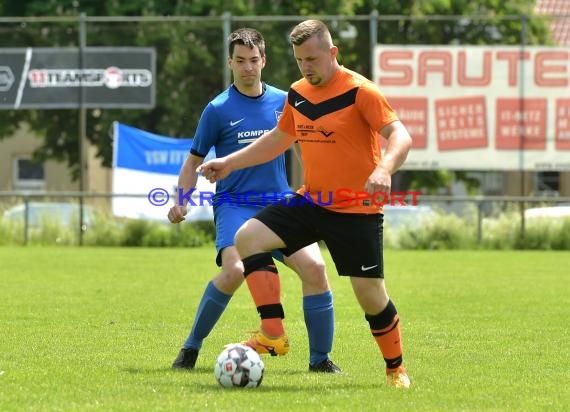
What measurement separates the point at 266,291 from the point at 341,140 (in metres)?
1.32

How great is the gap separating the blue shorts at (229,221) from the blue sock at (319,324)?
0.44 m

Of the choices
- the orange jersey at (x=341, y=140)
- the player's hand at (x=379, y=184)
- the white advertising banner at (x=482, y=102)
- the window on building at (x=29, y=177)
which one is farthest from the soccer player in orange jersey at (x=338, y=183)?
the window on building at (x=29, y=177)

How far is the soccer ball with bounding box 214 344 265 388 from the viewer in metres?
7.12

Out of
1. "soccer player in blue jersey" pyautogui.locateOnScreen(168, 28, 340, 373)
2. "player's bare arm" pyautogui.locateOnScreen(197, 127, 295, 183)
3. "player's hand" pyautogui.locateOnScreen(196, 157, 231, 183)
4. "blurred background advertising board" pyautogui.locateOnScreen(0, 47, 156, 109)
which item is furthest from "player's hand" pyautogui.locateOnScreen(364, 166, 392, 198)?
"blurred background advertising board" pyautogui.locateOnScreen(0, 47, 156, 109)

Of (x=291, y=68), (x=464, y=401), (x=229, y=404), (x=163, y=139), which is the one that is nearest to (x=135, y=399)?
(x=229, y=404)

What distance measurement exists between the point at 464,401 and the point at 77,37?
21.0 m

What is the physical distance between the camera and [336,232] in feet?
23.7

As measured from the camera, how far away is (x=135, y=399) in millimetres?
6629

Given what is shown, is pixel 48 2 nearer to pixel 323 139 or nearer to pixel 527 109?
pixel 527 109

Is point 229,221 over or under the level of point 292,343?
over

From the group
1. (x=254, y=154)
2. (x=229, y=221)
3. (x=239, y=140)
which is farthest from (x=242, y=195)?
(x=254, y=154)

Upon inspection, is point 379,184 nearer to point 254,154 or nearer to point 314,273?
point 254,154

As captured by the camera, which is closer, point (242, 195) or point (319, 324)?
point (319, 324)

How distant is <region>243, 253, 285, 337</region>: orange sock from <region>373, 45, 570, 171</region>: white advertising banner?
16.1 metres
